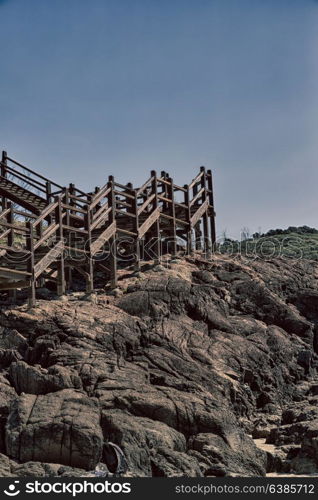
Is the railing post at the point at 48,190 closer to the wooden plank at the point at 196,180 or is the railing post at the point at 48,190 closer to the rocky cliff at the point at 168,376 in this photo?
the rocky cliff at the point at 168,376

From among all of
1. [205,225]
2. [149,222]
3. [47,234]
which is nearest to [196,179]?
[205,225]

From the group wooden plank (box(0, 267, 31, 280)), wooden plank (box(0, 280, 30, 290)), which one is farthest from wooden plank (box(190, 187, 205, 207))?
wooden plank (box(0, 267, 31, 280))

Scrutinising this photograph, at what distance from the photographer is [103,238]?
2420 centimetres

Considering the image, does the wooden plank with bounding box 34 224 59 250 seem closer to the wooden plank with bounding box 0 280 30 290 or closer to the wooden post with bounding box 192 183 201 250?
the wooden plank with bounding box 0 280 30 290

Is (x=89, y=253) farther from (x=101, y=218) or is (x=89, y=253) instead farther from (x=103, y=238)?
(x=101, y=218)

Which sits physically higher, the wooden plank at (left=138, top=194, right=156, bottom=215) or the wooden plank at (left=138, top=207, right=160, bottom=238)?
the wooden plank at (left=138, top=194, right=156, bottom=215)

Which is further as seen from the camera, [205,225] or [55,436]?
[205,225]

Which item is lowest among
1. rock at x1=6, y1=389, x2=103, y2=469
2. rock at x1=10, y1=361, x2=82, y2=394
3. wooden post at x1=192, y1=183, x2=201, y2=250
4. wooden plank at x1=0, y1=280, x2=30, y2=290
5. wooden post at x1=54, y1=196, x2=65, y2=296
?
rock at x1=6, y1=389, x2=103, y2=469

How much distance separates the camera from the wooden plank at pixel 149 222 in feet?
86.4

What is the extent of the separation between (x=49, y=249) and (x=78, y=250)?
1053mm

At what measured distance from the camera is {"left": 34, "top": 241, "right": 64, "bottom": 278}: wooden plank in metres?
21.0

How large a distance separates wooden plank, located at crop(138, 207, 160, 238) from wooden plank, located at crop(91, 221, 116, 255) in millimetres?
1530

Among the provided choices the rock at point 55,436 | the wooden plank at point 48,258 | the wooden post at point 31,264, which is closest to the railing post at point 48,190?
the wooden plank at point 48,258

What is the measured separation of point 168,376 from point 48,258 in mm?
5020
